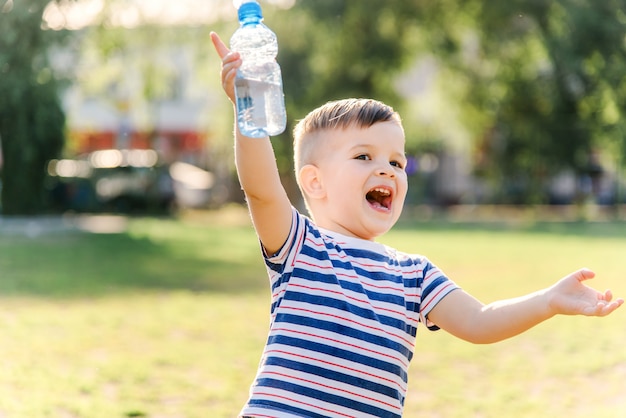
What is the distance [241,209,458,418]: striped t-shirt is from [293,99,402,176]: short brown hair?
279 millimetres

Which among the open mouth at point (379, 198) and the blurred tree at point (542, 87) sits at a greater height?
the blurred tree at point (542, 87)

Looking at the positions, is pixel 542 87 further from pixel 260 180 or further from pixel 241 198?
pixel 260 180

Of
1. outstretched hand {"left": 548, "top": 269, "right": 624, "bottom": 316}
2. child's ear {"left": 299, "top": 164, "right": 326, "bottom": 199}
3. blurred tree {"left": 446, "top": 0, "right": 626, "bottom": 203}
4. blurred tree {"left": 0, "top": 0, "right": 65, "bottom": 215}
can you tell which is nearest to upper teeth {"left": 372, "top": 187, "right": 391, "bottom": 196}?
child's ear {"left": 299, "top": 164, "right": 326, "bottom": 199}

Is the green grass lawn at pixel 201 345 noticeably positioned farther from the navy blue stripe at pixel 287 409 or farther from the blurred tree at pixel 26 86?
the blurred tree at pixel 26 86

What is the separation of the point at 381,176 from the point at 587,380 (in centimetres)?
395

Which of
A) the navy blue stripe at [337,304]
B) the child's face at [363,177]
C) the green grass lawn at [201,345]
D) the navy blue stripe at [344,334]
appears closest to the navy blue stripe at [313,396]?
the navy blue stripe at [344,334]

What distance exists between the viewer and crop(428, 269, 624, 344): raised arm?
2379 mm

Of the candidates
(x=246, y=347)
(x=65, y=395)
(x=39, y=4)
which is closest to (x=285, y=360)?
(x=65, y=395)

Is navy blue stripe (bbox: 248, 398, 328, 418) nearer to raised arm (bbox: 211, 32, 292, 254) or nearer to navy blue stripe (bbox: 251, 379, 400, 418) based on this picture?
navy blue stripe (bbox: 251, 379, 400, 418)

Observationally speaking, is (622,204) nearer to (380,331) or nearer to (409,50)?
(409,50)

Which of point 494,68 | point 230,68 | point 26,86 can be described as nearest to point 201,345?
point 230,68

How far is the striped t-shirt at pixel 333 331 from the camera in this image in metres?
2.41

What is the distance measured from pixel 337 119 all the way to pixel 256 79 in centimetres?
27

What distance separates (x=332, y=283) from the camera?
2.48 m
